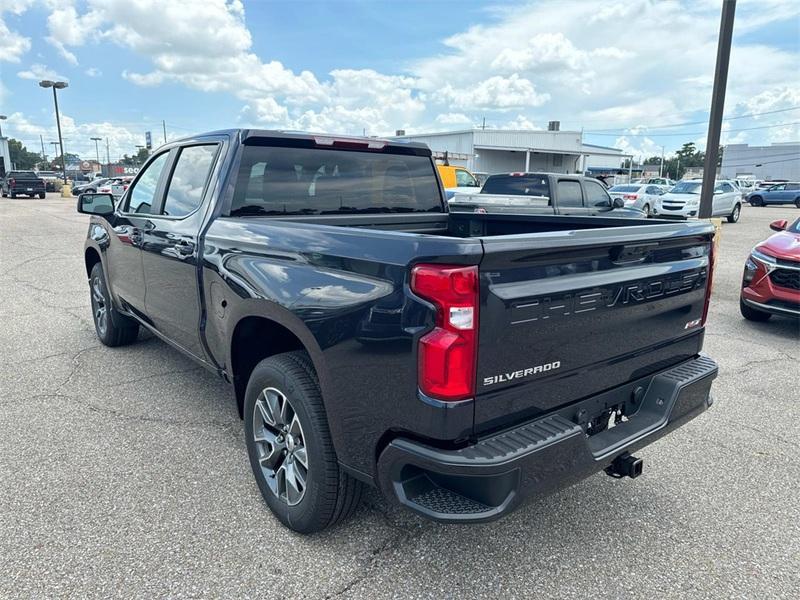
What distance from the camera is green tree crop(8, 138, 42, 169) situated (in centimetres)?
10369

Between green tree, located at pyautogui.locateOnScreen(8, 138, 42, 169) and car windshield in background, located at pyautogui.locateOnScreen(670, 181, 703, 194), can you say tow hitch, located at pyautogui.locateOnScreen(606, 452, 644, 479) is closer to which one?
car windshield in background, located at pyautogui.locateOnScreen(670, 181, 703, 194)

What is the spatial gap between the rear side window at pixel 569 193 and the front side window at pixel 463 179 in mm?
10030

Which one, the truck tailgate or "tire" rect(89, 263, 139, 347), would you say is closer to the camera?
the truck tailgate

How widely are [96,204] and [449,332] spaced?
4.13 metres

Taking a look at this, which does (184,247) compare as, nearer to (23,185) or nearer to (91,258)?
(91,258)

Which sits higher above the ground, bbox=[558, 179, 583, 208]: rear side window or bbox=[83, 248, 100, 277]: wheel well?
bbox=[558, 179, 583, 208]: rear side window

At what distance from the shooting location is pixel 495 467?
1947 mm

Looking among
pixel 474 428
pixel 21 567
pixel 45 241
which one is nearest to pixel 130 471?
pixel 21 567

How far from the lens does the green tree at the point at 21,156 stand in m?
104

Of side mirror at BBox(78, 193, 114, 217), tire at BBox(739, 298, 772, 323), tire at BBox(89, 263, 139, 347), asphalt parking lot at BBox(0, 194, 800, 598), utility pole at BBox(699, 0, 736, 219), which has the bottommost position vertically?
asphalt parking lot at BBox(0, 194, 800, 598)

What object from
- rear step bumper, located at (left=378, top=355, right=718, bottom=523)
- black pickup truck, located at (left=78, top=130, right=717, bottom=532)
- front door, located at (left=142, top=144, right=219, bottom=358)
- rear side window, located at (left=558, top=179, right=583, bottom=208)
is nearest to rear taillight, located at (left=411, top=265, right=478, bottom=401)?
black pickup truck, located at (left=78, top=130, right=717, bottom=532)

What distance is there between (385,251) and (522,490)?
1.00m

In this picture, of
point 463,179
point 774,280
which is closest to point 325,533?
point 774,280

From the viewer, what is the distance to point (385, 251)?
2.10m
